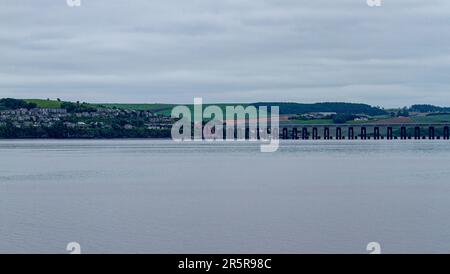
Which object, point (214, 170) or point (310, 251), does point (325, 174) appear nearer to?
point (214, 170)

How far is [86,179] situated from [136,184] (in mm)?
6601

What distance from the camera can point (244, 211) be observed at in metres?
47.4

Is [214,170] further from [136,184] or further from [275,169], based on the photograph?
[136,184]

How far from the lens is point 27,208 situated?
50.3 meters

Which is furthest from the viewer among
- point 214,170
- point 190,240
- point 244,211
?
point 214,170

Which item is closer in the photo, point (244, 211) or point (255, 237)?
point (255, 237)

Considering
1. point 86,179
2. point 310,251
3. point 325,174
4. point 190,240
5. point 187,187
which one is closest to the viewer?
point 310,251

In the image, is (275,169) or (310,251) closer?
(310,251)
